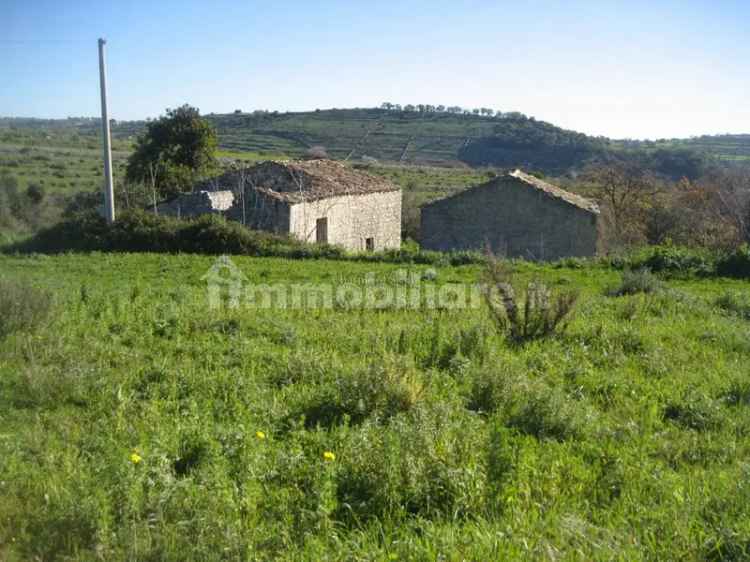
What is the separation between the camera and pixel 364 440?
460 centimetres

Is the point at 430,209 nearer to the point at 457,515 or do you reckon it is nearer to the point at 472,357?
the point at 472,357

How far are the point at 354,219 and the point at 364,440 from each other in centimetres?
2332

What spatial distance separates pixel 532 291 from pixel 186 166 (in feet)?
79.9

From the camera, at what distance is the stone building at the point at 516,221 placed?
2336cm

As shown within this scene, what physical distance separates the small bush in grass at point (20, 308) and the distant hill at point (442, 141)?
50.0 metres

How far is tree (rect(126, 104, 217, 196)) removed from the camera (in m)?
29.9

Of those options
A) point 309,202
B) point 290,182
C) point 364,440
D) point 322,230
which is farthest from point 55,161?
point 364,440

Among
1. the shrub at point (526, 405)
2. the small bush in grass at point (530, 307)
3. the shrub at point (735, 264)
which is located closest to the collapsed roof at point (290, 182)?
the shrub at point (735, 264)

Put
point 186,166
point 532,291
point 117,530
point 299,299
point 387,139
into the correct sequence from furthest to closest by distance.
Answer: point 387,139
point 186,166
point 299,299
point 532,291
point 117,530

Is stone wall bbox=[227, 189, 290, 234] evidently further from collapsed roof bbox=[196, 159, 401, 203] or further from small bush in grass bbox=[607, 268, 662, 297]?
small bush in grass bbox=[607, 268, 662, 297]

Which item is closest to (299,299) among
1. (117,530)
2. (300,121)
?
(117,530)

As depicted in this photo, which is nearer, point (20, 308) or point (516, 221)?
point (20, 308)

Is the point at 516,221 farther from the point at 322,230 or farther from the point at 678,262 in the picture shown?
the point at 678,262

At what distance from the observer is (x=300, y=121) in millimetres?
75625
